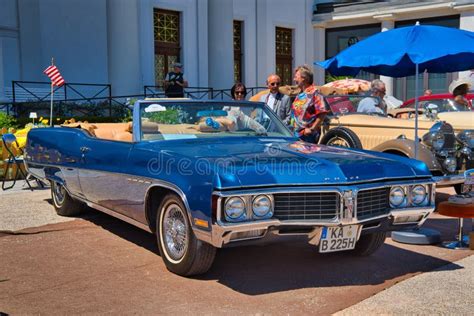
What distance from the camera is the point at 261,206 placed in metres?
3.80

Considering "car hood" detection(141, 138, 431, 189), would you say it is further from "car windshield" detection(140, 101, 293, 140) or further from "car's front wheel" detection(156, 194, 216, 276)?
"car's front wheel" detection(156, 194, 216, 276)

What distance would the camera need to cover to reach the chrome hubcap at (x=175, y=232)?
166 inches

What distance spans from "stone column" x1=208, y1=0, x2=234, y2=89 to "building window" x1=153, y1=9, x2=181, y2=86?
125 cm

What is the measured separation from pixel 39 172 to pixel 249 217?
395 centimetres

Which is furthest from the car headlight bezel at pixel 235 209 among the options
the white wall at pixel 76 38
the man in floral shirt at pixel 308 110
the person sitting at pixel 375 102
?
the white wall at pixel 76 38

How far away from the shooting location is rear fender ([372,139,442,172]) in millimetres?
6914

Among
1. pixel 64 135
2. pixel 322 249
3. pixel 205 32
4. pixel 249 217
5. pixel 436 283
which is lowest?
pixel 436 283

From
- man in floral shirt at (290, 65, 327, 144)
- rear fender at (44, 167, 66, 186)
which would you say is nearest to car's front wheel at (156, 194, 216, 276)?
rear fender at (44, 167, 66, 186)

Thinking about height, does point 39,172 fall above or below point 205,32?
below

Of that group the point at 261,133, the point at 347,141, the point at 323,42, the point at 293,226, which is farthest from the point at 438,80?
the point at 293,226

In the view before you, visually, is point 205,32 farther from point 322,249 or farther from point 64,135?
point 322,249

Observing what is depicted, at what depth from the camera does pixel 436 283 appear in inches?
167

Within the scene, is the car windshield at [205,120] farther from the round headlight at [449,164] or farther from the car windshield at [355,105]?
the car windshield at [355,105]

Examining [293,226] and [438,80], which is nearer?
[293,226]
